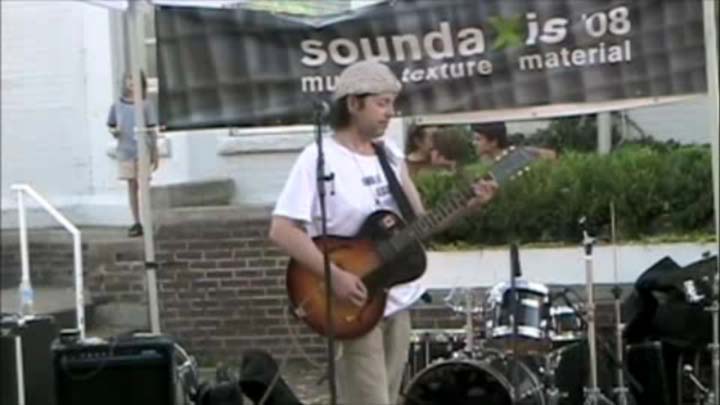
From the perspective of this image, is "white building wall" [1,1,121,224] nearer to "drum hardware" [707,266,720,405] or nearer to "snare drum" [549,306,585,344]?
"snare drum" [549,306,585,344]

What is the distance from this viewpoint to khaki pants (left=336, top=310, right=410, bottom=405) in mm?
6543

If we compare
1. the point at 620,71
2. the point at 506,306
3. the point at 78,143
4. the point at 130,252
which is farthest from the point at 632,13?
the point at 78,143

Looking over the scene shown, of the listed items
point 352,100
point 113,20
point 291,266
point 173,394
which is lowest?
point 173,394

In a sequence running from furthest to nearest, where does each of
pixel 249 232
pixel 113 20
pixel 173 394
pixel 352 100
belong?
pixel 113 20 < pixel 249 232 < pixel 173 394 < pixel 352 100

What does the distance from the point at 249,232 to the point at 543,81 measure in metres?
3.32

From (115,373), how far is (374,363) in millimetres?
1410

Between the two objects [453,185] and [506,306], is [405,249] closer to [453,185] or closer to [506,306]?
[506,306]

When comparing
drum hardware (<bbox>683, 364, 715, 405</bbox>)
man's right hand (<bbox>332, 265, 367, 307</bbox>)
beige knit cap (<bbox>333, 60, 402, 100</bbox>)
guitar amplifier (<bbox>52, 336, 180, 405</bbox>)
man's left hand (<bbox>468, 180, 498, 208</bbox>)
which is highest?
beige knit cap (<bbox>333, 60, 402, 100</bbox>)

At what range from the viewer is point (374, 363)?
6.56m

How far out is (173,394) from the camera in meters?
7.38

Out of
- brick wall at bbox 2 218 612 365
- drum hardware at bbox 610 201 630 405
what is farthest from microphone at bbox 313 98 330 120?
brick wall at bbox 2 218 612 365

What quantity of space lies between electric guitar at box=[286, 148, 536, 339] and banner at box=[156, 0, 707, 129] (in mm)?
1601

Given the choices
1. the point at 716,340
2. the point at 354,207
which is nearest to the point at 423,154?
the point at 716,340

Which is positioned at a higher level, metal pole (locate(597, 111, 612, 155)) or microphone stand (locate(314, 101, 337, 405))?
metal pole (locate(597, 111, 612, 155))
